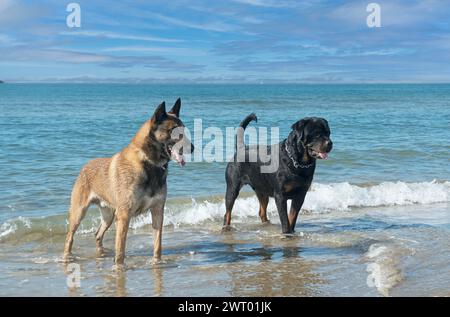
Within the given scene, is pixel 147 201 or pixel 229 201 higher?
pixel 147 201

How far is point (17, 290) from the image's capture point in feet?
19.3

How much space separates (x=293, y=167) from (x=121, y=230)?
9.32ft

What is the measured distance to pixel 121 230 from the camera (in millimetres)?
6723

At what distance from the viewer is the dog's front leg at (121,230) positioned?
668 cm

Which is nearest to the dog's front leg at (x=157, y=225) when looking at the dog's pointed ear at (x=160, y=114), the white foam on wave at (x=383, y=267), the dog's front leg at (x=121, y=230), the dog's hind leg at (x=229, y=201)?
the dog's front leg at (x=121, y=230)

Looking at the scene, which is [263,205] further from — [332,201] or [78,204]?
[78,204]

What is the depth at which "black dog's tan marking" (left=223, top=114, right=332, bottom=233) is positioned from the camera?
8062 mm

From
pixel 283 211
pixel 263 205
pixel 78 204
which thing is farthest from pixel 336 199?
pixel 78 204

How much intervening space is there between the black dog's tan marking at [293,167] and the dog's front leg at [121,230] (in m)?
2.65

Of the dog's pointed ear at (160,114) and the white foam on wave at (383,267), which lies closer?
the white foam on wave at (383,267)

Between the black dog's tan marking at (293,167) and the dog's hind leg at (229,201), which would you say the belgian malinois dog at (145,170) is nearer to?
the black dog's tan marking at (293,167)

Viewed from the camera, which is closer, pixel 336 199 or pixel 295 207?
pixel 295 207
